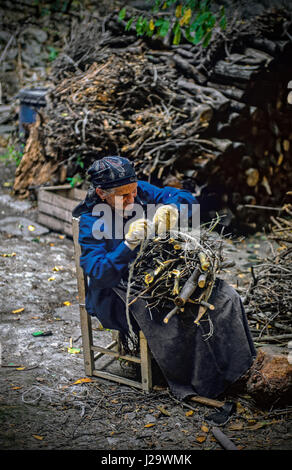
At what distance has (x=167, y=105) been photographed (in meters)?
5.97

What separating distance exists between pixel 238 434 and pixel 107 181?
1.70 metres

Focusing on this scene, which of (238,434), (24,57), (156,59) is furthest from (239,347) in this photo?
(24,57)

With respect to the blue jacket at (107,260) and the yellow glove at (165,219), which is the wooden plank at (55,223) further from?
the yellow glove at (165,219)

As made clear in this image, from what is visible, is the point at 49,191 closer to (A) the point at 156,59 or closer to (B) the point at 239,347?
(A) the point at 156,59

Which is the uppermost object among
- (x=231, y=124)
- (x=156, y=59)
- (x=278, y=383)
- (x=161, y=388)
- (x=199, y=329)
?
(x=156, y=59)

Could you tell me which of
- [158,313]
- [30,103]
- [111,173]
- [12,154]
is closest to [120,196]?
[111,173]

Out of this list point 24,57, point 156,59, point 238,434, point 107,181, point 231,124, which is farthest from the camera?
point 24,57

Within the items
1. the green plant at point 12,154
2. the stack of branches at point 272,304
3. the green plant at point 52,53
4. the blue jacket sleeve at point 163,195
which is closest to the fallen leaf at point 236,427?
the stack of branches at point 272,304

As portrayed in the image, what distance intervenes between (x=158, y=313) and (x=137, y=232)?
1.79 feet

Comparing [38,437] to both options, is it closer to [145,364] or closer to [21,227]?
[145,364]

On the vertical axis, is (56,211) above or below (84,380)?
above

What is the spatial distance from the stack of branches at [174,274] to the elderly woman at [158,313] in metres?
0.07

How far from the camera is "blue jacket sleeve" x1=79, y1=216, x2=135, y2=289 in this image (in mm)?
2646

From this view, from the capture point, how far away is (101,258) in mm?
2689
